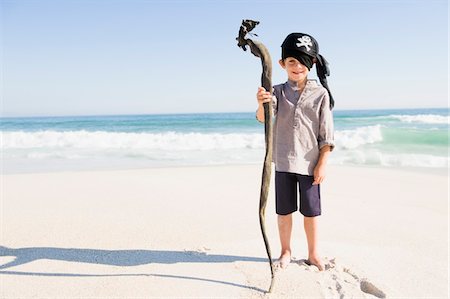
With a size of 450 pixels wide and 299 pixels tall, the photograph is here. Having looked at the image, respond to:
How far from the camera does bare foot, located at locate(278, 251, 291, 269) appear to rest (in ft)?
8.31

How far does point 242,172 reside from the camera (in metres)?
6.59

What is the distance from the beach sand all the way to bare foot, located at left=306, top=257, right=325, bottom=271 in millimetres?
64

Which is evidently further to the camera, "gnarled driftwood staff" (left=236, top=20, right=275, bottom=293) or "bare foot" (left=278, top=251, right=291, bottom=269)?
"bare foot" (left=278, top=251, right=291, bottom=269)

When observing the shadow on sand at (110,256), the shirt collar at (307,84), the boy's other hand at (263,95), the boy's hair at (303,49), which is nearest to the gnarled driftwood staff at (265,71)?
the boy's other hand at (263,95)

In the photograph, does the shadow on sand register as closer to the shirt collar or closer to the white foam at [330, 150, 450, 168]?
the shirt collar

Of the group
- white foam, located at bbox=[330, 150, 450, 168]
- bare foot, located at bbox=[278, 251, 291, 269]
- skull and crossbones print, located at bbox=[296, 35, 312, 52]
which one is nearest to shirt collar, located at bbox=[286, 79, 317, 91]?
skull and crossbones print, located at bbox=[296, 35, 312, 52]

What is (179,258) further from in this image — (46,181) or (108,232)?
Answer: (46,181)

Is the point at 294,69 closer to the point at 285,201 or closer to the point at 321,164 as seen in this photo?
the point at 321,164

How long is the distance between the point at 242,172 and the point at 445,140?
11263 millimetres

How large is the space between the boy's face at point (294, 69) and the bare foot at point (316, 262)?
1.25m

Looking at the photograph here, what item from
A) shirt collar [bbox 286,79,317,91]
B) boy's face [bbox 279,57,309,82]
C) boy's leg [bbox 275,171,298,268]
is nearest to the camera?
boy's face [bbox 279,57,309,82]

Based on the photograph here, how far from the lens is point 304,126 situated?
243 cm

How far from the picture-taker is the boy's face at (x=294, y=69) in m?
2.33

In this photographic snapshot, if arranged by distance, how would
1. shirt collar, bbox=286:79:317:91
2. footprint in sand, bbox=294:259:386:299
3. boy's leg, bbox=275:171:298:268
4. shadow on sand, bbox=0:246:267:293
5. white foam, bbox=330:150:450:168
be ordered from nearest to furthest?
footprint in sand, bbox=294:259:386:299
shirt collar, bbox=286:79:317:91
boy's leg, bbox=275:171:298:268
shadow on sand, bbox=0:246:267:293
white foam, bbox=330:150:450:168
